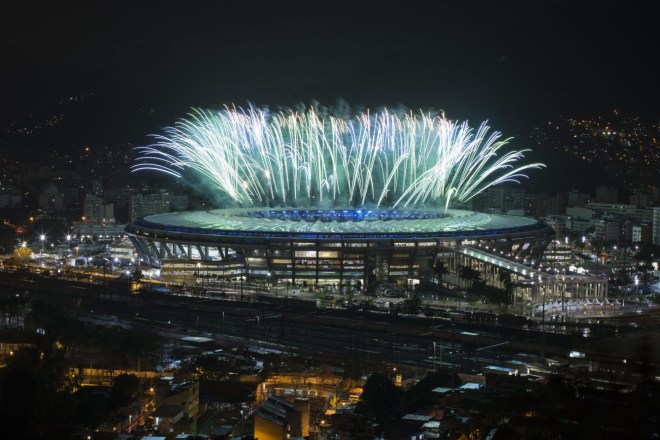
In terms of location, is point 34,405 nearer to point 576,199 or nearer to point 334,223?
point 334,223

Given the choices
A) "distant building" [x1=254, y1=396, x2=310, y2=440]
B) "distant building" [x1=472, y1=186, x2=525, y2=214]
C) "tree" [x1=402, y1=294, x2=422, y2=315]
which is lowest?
"distant building" [x1=254, y1=396, x2=310, y2=440]

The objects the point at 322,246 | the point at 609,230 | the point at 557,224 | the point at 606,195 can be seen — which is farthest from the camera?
the point at 606,195

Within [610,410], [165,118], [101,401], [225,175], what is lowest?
[101,401]

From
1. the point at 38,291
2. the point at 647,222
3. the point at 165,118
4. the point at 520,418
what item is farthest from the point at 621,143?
the point at 520,418

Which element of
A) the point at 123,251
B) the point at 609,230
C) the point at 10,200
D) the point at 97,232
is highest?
the point at 10,200

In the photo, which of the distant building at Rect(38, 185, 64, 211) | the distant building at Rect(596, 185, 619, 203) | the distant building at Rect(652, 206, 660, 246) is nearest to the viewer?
the distant building at Rect(652, 206, 660, 246)

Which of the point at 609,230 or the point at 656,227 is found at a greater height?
the point at 656,227

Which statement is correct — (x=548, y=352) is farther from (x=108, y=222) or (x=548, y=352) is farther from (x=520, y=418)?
(x=108, y=222)

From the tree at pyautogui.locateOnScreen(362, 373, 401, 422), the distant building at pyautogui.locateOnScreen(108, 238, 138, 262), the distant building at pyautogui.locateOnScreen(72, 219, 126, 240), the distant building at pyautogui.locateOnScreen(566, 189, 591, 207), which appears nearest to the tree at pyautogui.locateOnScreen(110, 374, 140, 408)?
the tree at pyautogui.locateOnScreen(362, 373, 401, 422)

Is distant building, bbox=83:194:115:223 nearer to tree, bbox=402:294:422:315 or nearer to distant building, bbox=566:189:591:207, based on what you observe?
distant building, bbox=566:189:591:207

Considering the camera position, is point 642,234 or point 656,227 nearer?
point 656,227

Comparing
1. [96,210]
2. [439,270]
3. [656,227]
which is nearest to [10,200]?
[96,210]
